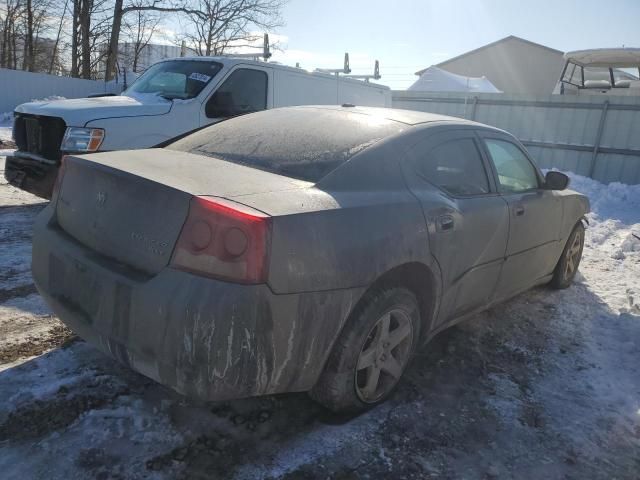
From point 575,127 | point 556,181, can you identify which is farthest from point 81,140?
point 575,127

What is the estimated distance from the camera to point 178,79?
6.67m

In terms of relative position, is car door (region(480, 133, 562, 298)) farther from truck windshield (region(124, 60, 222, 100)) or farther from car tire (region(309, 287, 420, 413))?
truck windshield (region(124, 60, 222, 100))

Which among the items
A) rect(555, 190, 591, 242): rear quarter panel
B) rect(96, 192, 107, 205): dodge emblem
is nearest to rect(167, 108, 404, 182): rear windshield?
rect(96, 192, 107, 205): dodge emblem

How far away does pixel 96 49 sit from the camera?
28.5 metres

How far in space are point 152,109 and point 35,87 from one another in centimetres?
1691

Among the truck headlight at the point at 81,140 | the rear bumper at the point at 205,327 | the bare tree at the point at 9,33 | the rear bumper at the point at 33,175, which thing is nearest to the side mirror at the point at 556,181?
the rear bumper at the point at 205,327

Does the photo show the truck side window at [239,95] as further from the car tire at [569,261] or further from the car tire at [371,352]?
the car tire at [371,352]

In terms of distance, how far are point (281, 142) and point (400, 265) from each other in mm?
1000

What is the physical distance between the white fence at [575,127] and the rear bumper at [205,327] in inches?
460

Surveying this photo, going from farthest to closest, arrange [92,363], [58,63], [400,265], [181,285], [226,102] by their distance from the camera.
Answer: [58,63], [226,102], [92,363], [400,265], [181,285]

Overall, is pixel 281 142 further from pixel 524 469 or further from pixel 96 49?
pixel 96 49

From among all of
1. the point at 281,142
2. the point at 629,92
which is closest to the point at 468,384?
the point at 281,142

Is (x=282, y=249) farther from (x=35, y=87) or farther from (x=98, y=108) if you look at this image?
(x=35, y=87)

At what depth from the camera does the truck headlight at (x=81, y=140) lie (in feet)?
17.6
